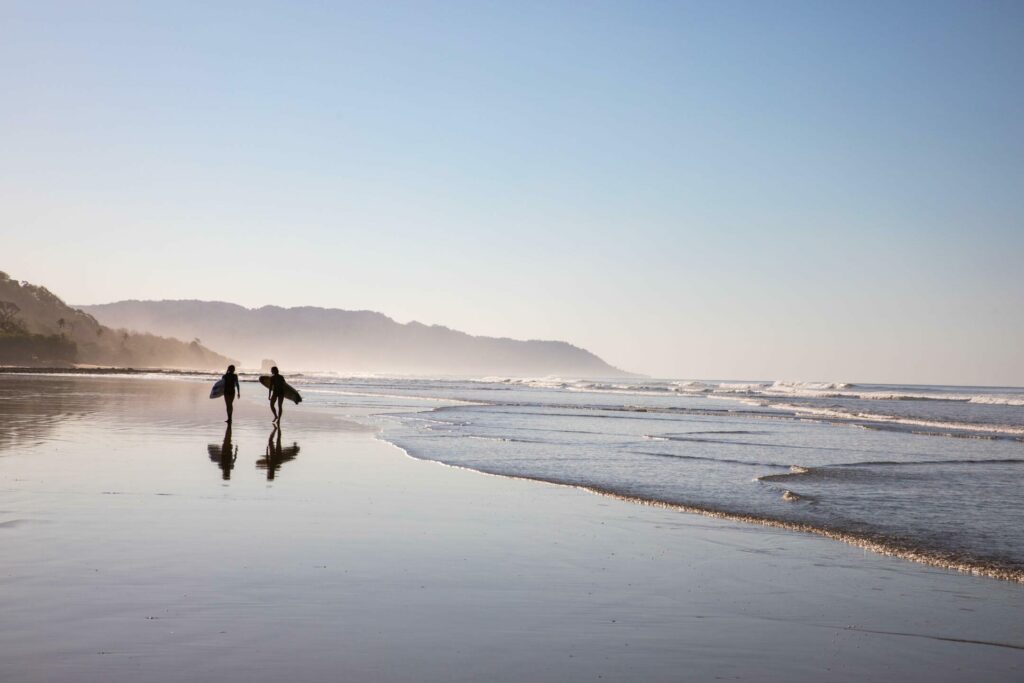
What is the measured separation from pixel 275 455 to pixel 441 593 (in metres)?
11.1

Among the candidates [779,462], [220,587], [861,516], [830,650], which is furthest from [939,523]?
[220,587]

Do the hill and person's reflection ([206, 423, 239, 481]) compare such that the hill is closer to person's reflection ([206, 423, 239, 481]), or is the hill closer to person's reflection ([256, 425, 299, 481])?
person's reflection ([256, 425, 299, 481])

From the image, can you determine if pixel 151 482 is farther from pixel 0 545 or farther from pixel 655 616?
pixel 655 616

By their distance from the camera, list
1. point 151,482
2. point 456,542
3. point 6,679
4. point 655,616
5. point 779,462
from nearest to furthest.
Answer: point 6,679 → point 655,616 → point 456,542 → point 151,482 → point 779,462

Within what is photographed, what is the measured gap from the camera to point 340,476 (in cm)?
1416

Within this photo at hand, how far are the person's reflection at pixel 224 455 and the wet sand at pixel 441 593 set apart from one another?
148 centimetres

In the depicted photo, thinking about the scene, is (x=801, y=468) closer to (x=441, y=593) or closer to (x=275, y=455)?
(x=275, y=455)

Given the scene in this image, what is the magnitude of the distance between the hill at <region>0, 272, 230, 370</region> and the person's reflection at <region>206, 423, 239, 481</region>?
112 metres

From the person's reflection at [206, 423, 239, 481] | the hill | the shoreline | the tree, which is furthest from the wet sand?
the tree

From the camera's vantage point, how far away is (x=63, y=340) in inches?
4948

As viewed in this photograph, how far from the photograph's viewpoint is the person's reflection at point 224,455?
1420cm

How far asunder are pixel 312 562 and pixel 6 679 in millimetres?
3320

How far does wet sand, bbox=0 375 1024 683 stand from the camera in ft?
17.3

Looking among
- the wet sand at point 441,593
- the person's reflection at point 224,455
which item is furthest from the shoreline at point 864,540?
the person's reflection at point 224,455
